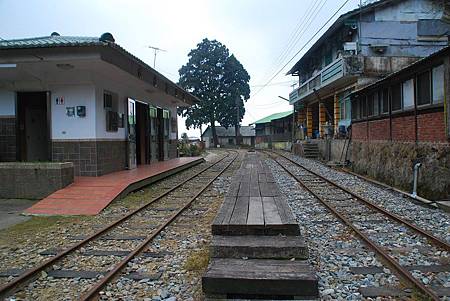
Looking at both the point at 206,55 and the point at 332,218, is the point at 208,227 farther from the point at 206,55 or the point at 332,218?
the point at 206,55

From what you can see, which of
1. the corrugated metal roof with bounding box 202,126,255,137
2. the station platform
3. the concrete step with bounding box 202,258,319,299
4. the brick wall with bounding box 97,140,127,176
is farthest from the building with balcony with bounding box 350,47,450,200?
the corrugated metal roof with bounding box 202,126,255,137

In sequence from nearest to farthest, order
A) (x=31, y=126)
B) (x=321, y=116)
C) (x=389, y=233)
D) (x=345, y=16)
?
(x=389, y=233)
(x=31, y=126)
(x=345, y=16)
(x=321, y=116)

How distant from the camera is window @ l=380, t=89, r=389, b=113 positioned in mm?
13188

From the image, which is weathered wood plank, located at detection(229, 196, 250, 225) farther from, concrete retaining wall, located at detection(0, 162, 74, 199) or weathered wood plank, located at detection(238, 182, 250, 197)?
concrete retaining wall, located at detection(0, 162, 74, 199)

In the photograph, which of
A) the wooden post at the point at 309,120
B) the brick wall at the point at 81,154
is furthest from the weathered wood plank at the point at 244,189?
the wooden post at the point at 309,120

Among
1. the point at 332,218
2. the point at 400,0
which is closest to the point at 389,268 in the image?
the point at 332,218

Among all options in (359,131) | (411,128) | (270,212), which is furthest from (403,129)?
(270,212)

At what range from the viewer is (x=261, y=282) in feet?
11.2

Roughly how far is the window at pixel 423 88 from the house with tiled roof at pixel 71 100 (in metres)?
7.61

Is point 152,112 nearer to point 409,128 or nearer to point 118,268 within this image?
point 409,128

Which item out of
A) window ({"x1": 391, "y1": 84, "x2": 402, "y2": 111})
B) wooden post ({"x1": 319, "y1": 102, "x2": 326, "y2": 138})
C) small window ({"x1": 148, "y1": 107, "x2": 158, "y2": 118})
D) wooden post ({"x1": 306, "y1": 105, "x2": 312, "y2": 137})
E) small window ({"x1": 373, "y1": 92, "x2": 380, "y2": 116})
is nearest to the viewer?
window ({"x1": 391, "y1": 84, "x2": 402, "y2": 111})

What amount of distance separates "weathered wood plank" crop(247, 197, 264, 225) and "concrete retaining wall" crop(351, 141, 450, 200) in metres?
5.16

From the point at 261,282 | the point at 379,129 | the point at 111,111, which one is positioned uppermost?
the point at 111,111

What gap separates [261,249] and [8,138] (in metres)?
9.95
